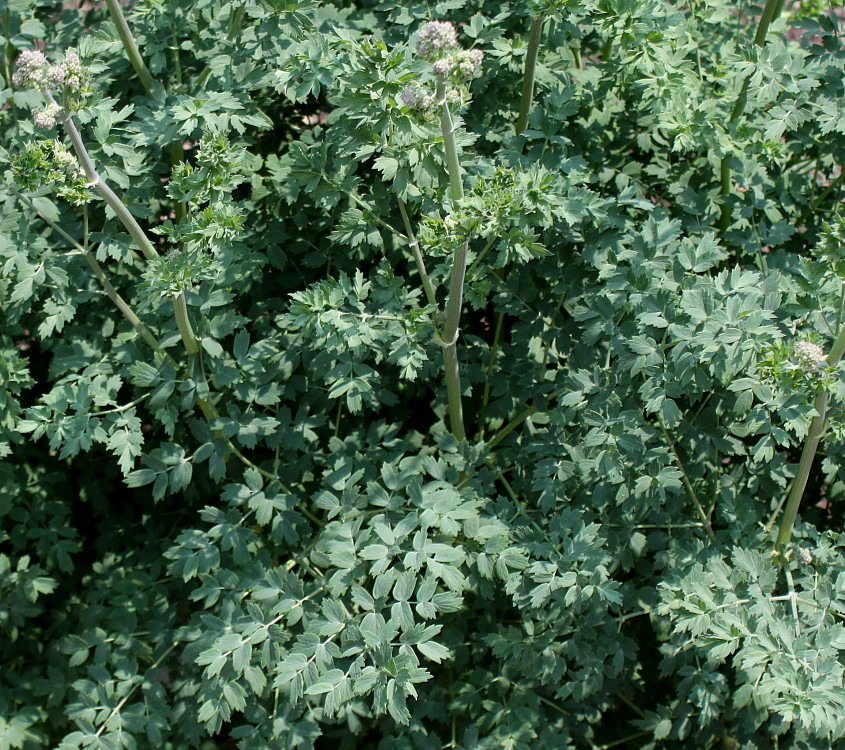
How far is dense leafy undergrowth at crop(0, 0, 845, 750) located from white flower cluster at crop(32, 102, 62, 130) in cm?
2

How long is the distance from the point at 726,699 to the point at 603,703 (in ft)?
1.32

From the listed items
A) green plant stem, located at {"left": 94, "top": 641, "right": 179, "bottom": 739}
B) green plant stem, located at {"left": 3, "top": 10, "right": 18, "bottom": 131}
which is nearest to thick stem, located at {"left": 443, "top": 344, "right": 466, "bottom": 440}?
green plant stem, located at {"left": 94, "top": 641, "right": 179, "bottom": 739}

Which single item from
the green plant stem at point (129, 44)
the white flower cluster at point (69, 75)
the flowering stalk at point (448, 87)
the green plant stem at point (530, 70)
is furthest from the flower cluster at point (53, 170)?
the green plant stem at point (530, 70)

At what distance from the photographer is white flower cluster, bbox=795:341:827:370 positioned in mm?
2098

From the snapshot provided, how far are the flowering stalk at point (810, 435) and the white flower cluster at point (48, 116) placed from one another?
73.2 inches

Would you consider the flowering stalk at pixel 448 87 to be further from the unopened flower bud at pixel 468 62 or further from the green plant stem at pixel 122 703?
the green plant stem at pixel 122 703

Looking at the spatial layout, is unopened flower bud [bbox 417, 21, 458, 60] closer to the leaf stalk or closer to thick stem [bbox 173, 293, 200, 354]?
the leaf stalk

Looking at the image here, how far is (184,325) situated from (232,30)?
0.99 m

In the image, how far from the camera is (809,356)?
2.10m

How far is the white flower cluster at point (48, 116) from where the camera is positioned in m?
2.09

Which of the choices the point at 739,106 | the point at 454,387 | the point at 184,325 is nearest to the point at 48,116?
the point at 184,325

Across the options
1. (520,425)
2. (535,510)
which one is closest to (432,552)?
(535,510)

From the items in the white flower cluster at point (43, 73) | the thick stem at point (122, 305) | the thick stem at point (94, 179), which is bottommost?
the thick stem at point (122, 305)

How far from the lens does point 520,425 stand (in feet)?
10.9
